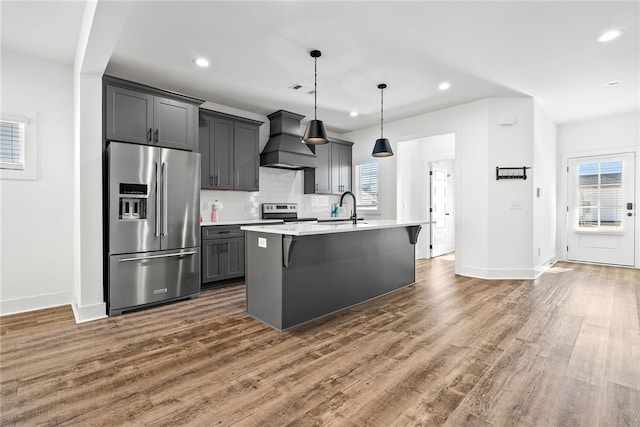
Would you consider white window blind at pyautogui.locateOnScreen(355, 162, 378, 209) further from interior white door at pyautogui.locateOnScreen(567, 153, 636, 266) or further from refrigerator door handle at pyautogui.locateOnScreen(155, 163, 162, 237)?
refrigerator door handle at pyautogui.locateOnScreen(155, 163, 162, 237)

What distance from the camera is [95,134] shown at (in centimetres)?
327

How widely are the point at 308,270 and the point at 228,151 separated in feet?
8.80

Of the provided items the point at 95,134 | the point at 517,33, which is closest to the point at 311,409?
the point at 95,134

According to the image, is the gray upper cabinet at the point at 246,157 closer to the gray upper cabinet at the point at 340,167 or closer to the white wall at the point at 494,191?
the gray upper cabinet at the point at 340,167

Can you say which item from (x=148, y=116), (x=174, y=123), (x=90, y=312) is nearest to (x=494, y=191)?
(x=174, y=123)

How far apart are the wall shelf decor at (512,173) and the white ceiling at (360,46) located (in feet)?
3.73

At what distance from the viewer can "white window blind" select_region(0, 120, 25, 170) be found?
337 cm

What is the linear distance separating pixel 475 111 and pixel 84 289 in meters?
5.80

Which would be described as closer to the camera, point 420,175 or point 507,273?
point 507,273

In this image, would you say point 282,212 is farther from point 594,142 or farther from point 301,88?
point 594,142

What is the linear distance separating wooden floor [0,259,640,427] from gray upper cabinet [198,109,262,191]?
2002 millimetres

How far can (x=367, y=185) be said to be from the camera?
274 inches

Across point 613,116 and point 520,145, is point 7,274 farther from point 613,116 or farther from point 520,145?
point 613,116

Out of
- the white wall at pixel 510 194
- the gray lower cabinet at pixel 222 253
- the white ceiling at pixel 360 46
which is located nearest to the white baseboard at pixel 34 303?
the gray lower cabinet at pixel 222 253
